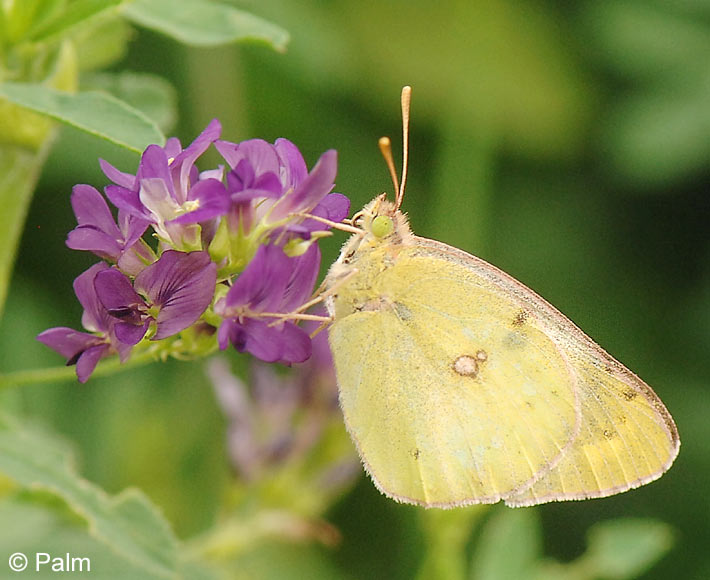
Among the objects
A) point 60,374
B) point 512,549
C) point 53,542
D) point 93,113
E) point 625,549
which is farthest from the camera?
point 625,549

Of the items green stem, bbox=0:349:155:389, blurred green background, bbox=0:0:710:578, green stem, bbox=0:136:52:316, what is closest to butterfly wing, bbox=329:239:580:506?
green stem, bbox=0:349:155:389

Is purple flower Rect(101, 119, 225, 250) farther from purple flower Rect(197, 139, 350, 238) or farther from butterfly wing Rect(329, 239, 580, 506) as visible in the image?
butterfly wing Rect(329, 239, 580, 506)

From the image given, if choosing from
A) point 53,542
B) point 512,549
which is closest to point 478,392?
point 512,549

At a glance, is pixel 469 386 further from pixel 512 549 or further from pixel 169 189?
pixel 169 189

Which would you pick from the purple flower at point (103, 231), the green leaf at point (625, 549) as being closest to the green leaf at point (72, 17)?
the purple flower at point (103, 231)

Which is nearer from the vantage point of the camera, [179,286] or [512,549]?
[179,286]
